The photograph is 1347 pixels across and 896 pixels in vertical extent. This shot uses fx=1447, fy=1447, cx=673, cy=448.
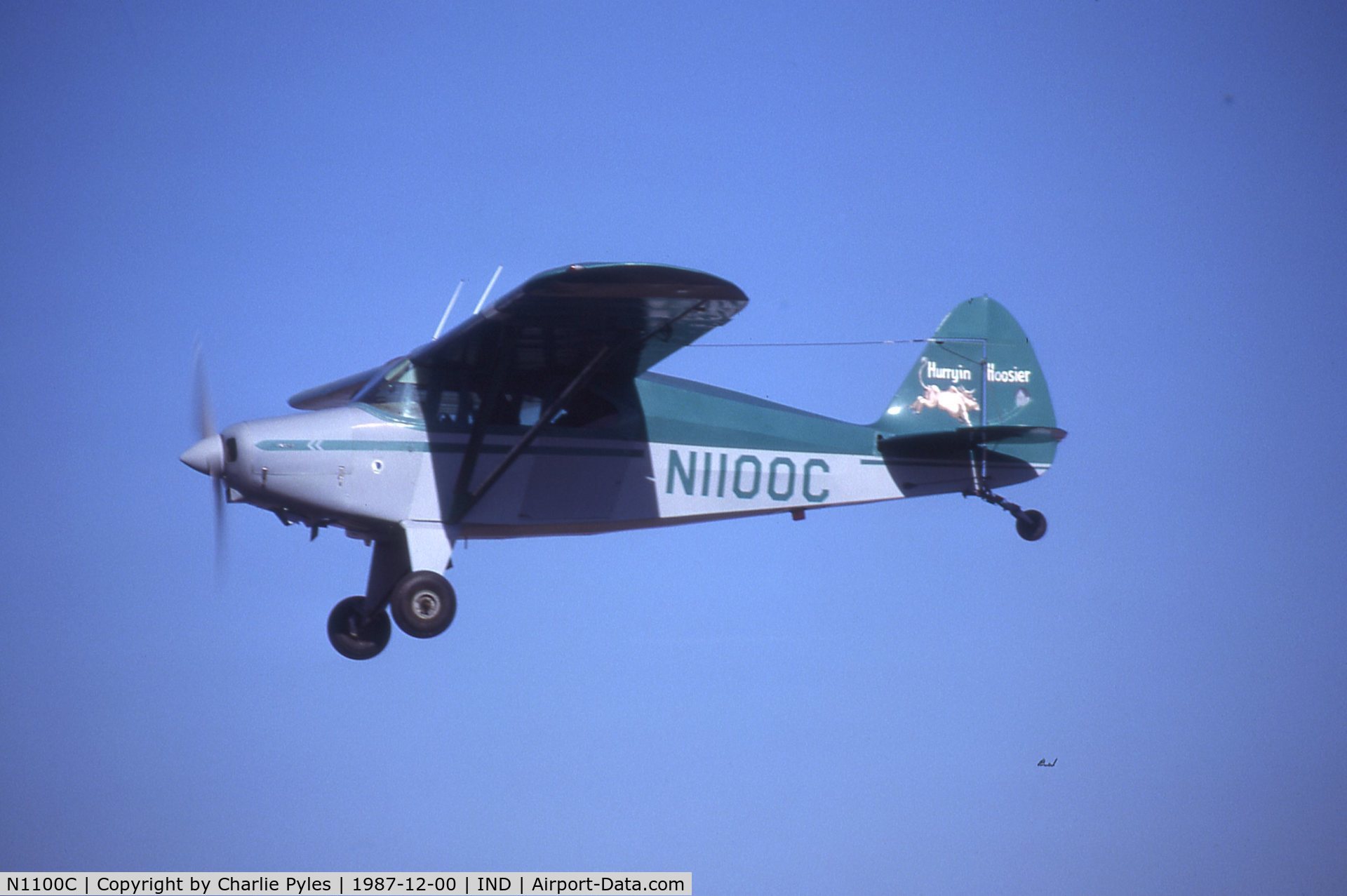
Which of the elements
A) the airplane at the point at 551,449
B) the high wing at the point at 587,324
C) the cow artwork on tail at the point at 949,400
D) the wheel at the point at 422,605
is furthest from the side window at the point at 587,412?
the cow artwork on tail at the point at 949,400

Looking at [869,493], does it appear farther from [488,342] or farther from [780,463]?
[488,342]

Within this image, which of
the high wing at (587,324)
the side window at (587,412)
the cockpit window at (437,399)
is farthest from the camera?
the side window at (587,412)

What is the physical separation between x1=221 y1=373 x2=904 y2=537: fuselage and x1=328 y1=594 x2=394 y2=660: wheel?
0.79 m

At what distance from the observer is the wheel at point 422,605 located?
1184 centimetres

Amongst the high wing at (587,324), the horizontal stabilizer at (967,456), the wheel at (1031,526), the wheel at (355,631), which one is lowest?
the wheel at (355,631)

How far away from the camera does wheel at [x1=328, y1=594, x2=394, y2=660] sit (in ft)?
41.9

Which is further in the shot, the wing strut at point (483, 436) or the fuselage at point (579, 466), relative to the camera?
the wing strut at point (483, 436)

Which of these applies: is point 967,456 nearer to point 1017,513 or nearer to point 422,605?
point 1017,513

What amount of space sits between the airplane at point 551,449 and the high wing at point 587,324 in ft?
0.06

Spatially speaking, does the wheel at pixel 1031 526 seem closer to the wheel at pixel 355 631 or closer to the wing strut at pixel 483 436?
the wing strut at pixel 483 436

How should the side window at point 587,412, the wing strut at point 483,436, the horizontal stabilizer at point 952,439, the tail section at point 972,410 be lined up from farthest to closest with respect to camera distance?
the tail section at point 972,410 → the horizontal stabilizer at point 952,439 → the side window at point 587,412 → the wing strut at point 483,436

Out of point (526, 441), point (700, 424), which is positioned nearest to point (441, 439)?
point (526, 441)

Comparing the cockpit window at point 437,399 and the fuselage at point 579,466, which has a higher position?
the cockpit window at point 437,399

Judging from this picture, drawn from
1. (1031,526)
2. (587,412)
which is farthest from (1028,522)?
(587,412)
